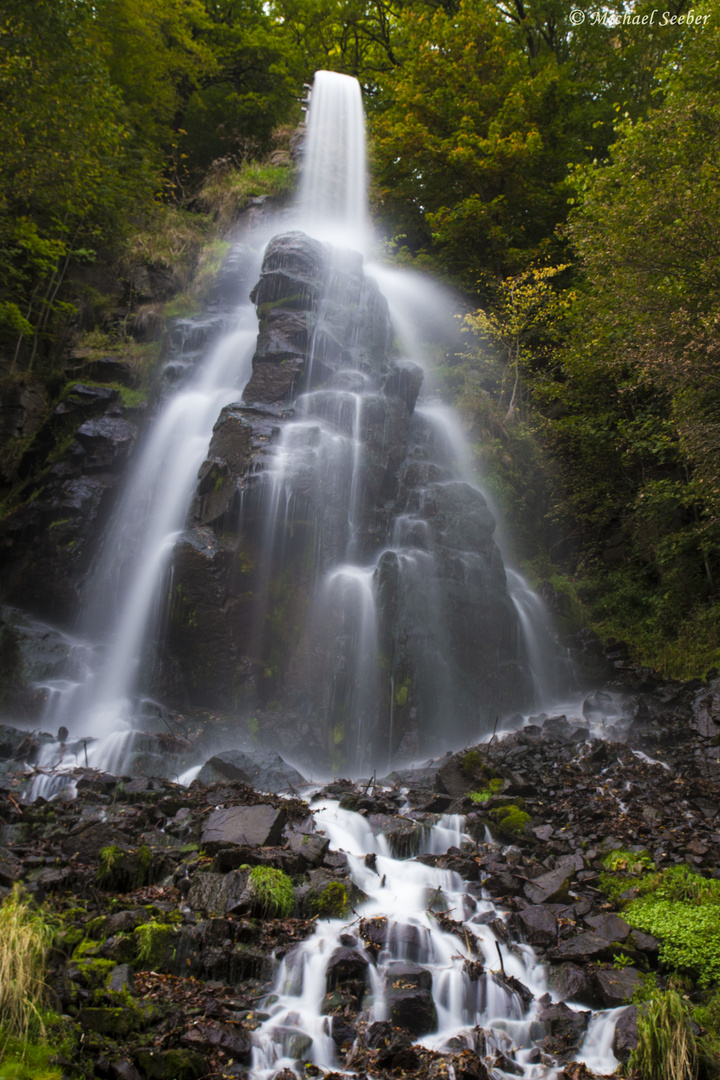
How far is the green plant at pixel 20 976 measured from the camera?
370cm

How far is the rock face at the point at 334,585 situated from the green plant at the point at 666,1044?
285 inches

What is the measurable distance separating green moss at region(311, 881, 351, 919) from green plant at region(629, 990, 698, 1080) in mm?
2623

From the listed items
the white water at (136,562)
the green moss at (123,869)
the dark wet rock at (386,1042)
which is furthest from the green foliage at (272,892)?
the white water at (136,562)

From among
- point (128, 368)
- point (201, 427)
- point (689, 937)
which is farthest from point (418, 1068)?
point (128, 368)

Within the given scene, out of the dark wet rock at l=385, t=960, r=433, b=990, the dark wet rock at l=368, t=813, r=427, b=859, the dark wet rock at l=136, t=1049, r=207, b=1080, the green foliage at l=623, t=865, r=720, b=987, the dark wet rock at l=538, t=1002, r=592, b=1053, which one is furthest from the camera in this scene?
the dark wet rock at l=368, t=813, r=427, b=859

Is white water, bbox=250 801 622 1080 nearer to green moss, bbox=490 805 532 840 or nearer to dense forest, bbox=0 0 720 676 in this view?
green moss, bbox=490 805 532 840

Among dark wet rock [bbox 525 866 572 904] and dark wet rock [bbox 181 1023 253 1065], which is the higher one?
dark wet rock [bbox 525 866 572 904]

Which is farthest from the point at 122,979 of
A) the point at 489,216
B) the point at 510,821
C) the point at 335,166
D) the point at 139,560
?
the point at 335,166

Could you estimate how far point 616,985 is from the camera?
16.7ft

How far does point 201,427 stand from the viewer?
15781 mm

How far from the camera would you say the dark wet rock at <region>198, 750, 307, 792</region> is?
934 cm
